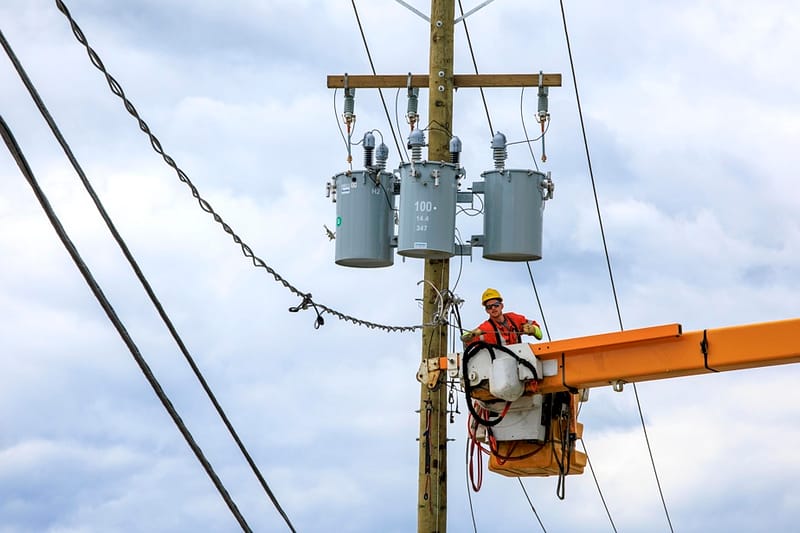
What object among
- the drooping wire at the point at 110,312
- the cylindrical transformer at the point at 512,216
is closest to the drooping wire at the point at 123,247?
the drooping wire at the point at 110,312

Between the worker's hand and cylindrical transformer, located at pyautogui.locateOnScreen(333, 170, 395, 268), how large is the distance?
113 cm

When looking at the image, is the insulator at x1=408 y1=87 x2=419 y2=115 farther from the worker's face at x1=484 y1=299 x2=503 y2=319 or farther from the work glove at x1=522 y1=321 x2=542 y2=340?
the work glove at x1=522 y1=321 x2=542 y2=340

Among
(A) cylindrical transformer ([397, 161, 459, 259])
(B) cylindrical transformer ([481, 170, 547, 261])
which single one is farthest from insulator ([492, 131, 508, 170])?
(A) cylindrical transformer ([397, 161, 459, 259])

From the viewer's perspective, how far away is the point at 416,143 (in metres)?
13.5

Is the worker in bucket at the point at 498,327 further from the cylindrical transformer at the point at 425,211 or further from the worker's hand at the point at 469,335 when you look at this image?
the cylindrical transformer at the point at 425,211

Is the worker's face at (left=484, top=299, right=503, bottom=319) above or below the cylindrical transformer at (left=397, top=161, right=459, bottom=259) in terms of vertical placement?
below

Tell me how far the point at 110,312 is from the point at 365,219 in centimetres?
576

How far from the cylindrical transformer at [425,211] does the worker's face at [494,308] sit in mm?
585

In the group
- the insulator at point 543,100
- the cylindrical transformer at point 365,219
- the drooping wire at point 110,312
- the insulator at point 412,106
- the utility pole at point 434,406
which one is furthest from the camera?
the insulator at point 543,100

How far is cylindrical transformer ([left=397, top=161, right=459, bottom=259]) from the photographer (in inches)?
519

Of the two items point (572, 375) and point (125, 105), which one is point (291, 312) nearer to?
point (572, 375)

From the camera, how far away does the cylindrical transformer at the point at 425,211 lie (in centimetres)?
1317

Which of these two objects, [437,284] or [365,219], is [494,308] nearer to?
[437,284]

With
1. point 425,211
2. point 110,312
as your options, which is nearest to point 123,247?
point 110,312
